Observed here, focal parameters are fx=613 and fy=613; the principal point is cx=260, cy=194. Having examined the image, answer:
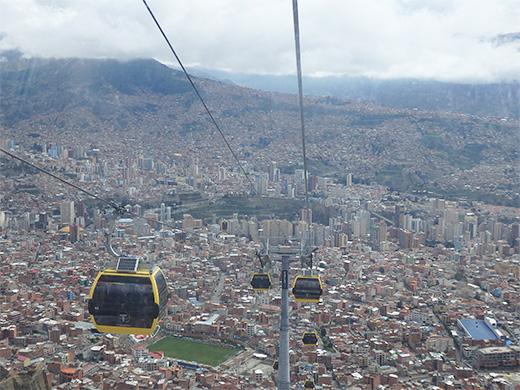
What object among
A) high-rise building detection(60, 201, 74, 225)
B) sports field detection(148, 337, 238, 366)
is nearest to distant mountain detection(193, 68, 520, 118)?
high-rise building detection(60, 201, 74, 225)

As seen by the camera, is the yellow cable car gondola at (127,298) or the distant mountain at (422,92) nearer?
the yellow cable car gondola at (127,298)

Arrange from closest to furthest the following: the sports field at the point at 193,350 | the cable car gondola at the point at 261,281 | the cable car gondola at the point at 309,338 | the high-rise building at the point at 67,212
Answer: the cable car gondola at the point at 261,281 < the cable car gondola at the point at 309,338 < the sports field at the point at 193,350 < the high-rise building at the point at 67,212

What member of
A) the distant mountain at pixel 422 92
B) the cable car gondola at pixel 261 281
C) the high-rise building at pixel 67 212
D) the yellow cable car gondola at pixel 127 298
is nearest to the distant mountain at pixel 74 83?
the distant mountain at pixel 422 92

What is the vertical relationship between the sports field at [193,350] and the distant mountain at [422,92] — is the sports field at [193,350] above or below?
below

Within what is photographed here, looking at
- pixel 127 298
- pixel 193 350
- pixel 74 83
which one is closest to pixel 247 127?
pixel 74 83

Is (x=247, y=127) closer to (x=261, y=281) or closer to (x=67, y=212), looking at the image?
(x=67, y=212)

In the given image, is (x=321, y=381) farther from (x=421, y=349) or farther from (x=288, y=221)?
(x=288, y=221)

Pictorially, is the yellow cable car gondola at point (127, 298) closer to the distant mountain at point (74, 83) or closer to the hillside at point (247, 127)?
the hillside at point (247, 127)
